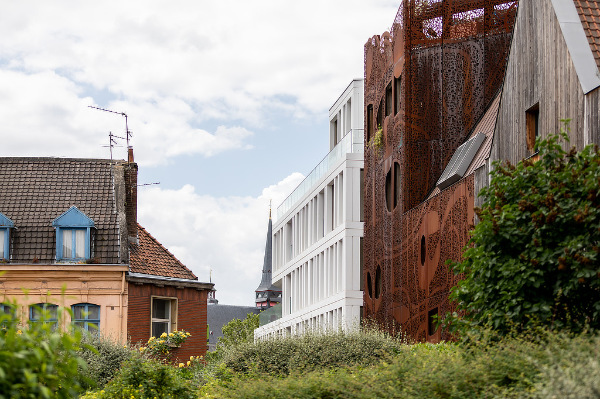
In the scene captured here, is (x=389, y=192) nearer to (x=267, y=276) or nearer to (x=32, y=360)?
(x=32, y=360)

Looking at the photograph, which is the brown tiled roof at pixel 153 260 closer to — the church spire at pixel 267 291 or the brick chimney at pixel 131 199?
the brick chimney at pixel 131 199

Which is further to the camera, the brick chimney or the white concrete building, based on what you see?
the white concrete building

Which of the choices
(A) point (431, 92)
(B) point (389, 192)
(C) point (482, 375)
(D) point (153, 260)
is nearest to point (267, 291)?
(D) point (153, 260)

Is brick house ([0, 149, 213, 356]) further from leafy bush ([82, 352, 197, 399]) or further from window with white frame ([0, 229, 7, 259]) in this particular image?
leafy bush ([82, 352, 197, 399])

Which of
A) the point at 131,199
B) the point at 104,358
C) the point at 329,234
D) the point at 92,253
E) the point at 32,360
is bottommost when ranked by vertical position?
the point at 104,358

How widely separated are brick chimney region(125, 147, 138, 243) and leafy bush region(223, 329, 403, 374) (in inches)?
568

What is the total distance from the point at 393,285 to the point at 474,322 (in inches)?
884

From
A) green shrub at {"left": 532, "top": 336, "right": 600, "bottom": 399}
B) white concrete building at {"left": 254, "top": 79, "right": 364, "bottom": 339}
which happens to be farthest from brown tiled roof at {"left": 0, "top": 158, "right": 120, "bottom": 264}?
green shrub at {"left": 532, "top": 336, "right": 600, "bottom": 399}

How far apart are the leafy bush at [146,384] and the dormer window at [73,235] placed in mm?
19747

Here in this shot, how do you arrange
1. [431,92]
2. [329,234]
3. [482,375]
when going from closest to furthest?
[482,375] → [431,92] → [329,234]

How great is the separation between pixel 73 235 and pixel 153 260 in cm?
351

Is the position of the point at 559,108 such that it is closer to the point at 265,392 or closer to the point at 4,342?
the point at 265,392

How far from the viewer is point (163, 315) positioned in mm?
40312

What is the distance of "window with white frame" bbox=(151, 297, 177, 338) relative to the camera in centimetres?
3975
